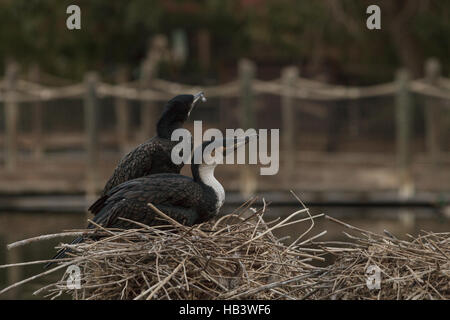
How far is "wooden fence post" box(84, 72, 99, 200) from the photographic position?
53.3 ft

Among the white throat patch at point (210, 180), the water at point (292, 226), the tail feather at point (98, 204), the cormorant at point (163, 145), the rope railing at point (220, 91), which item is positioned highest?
the rope railing at point (220, 91)

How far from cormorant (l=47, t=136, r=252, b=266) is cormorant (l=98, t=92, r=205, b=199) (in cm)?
42

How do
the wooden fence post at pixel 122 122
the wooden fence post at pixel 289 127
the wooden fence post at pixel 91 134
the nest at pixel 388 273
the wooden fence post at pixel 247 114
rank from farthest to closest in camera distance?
the wooden fence post at pixel 122 122 → the wooden fence post at pixel 289 127 → the wooden fence post at pixel 91 134 → the wooden fence post at pixel 247 114 → the nest at pixel 388 273

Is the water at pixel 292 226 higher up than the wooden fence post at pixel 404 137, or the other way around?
the wooden fence post at pixel 404 137

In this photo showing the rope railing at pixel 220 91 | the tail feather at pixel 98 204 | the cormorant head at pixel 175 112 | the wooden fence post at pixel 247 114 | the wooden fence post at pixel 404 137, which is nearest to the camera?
the tail feather at pixel 98 204

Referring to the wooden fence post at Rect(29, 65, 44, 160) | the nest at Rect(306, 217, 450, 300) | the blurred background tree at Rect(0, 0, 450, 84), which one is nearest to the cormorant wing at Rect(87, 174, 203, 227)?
the nest at Rect(306, 217, 450, 300)

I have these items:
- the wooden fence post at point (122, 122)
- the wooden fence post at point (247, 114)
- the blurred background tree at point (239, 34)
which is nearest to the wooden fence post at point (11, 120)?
the wooden fence post at point (122, 122)

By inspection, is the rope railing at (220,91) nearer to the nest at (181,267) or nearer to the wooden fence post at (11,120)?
the wooden fence post at (11,120)

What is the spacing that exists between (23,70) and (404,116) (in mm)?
12033

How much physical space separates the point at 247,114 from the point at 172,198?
12001 mm

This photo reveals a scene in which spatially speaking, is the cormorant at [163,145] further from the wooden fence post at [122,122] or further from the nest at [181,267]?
the wooden fence post at [122,122]

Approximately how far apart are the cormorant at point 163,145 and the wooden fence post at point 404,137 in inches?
429

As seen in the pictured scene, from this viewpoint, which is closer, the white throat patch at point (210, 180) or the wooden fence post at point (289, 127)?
the white throat patch at point (210, 180)

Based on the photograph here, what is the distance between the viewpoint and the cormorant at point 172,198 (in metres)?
4.60
